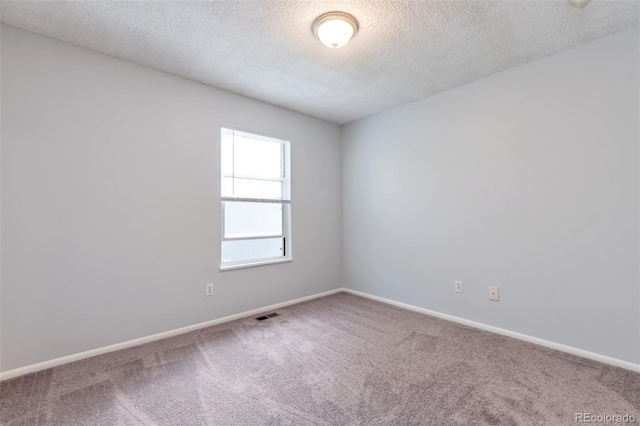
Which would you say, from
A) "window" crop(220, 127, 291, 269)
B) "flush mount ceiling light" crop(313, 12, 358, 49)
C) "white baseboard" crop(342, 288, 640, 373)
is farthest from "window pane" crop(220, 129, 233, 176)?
"white baseboard" crop(342, 288, 640, 373)

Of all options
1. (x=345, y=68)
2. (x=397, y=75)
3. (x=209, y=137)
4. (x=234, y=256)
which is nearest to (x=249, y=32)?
(x=345, y=68)

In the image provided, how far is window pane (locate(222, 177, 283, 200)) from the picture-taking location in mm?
3158

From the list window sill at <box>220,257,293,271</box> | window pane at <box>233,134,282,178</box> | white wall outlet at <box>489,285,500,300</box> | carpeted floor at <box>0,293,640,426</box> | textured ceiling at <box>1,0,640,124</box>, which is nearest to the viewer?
carpeted floor at <box>0,293,640,426</box>

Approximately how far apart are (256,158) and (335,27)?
1847 millimetres

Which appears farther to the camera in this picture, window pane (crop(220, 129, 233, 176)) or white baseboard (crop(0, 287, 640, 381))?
window pane (crop(220, 129, 233, 176))

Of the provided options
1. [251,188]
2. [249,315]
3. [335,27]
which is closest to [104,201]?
[251,188]

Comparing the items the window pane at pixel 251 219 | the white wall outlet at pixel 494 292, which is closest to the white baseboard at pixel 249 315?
the white wall outlet at pixel 494 292

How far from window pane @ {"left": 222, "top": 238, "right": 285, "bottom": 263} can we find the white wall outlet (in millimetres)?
2351

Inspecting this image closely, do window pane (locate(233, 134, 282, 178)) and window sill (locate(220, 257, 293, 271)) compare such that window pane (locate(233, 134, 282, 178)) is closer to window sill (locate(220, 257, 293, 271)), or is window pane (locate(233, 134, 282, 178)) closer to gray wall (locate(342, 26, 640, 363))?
window sill (locate(220, 257, 293, 271))

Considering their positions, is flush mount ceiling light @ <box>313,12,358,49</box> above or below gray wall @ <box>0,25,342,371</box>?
above

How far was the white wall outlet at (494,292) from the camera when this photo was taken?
8.83 ft

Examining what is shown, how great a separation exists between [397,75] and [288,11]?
4.27 feet

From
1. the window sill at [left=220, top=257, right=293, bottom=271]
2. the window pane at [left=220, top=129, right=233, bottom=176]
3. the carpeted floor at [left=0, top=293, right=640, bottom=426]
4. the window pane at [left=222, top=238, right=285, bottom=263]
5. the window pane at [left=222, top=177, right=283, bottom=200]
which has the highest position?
the window pane at [left=220, top=129, right=233, bottom=176]

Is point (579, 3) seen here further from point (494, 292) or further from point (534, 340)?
point (534, 340)
